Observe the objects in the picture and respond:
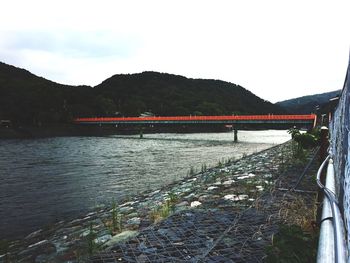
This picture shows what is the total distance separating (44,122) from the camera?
99.6 meters

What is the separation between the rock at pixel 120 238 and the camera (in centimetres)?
565

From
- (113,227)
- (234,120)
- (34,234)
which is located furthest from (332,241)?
(234,120)

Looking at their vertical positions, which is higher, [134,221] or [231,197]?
[231,197]

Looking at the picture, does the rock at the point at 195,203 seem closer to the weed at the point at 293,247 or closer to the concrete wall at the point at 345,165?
the weed at the point at 293,247

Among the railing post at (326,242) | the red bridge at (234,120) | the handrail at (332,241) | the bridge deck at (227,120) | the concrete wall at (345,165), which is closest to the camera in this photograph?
the handrail at (332,241)

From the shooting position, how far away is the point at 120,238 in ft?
19.3

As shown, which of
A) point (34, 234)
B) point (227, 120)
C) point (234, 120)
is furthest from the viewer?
point (227, 120)

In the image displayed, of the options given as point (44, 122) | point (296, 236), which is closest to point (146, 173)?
point (296, 236)

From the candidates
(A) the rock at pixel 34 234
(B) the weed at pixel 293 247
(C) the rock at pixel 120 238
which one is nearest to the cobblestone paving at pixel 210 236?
(C) the rock at pixel 120 238

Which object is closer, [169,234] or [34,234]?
[169,234]

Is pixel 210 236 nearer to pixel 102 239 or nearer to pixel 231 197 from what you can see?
pixel 102 239

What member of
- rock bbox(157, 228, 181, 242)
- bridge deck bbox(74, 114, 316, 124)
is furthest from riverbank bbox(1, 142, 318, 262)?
bridge deck bbox(74, 114, 316, 124)

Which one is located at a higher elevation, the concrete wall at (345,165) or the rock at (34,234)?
the concrete wall at (345,165)

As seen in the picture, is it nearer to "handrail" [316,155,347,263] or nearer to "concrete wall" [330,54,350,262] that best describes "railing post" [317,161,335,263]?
"handrail" [316,155,347,263]
